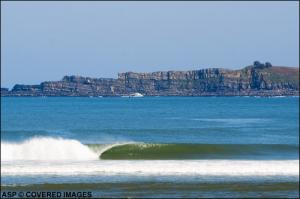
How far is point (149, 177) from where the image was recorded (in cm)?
2523

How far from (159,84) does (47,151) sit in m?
44.8

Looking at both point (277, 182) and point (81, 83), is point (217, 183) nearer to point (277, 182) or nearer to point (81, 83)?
point (277, 182)

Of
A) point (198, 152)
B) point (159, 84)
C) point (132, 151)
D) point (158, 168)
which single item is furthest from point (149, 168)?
point (159, 84)

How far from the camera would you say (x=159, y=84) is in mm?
81438

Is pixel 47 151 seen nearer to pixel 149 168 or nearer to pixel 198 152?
pixel 198 152

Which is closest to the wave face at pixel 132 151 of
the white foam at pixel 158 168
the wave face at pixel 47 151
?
the wave face at pixel 47 151

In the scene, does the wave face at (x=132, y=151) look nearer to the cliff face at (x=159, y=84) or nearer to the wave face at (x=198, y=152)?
the wave face at (x=198, y=152)

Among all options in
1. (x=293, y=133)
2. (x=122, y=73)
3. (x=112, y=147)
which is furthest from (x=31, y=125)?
(x=112, y=147)

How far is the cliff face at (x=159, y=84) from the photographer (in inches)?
2562

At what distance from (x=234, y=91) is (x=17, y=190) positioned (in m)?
177

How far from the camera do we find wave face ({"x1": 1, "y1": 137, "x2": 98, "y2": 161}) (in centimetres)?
3418

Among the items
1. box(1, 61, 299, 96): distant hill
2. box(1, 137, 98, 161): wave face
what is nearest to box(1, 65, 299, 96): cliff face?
box(1, 61, 299, 96): distant hill

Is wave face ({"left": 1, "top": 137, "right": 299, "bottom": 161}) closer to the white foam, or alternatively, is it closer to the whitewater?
the whitewater

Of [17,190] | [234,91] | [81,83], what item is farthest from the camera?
[234,91]
